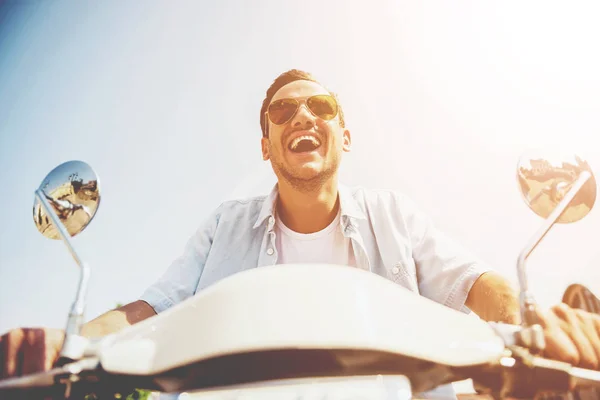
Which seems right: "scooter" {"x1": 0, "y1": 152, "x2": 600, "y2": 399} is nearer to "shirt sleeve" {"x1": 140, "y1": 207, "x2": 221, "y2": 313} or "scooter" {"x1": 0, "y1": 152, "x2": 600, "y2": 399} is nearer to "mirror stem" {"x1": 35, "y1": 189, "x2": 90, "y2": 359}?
"mirror stem" {"x1": 35, "y1": 189, "x2": 90, "y2": 359}

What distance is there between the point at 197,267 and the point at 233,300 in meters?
1.10

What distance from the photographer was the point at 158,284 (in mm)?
1405

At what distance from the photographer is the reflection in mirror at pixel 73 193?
90 centimetres

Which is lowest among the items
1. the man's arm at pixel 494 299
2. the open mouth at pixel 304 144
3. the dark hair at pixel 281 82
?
the man's arm at pixel 494 299

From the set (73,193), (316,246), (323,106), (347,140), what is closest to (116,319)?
(73,193)

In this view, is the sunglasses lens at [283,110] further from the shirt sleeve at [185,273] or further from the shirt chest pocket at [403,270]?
the shirt chest pocket at [403,270]

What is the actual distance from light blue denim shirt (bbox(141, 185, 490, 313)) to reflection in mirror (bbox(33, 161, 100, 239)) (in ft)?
1.63

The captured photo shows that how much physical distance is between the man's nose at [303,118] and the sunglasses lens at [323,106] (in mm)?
22

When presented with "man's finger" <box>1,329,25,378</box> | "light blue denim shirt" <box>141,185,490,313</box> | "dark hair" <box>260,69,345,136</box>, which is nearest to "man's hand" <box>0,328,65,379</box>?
"man's finger" <box>1,329,25,378</box>

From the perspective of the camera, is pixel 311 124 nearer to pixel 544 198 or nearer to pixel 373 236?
pixel 373 236

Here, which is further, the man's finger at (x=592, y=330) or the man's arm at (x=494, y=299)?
the man's arm at (x=494, y=299)

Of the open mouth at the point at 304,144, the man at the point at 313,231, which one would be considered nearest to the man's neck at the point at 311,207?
the man at the point at 313,231

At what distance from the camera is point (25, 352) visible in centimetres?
59

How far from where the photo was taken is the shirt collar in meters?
1.57
